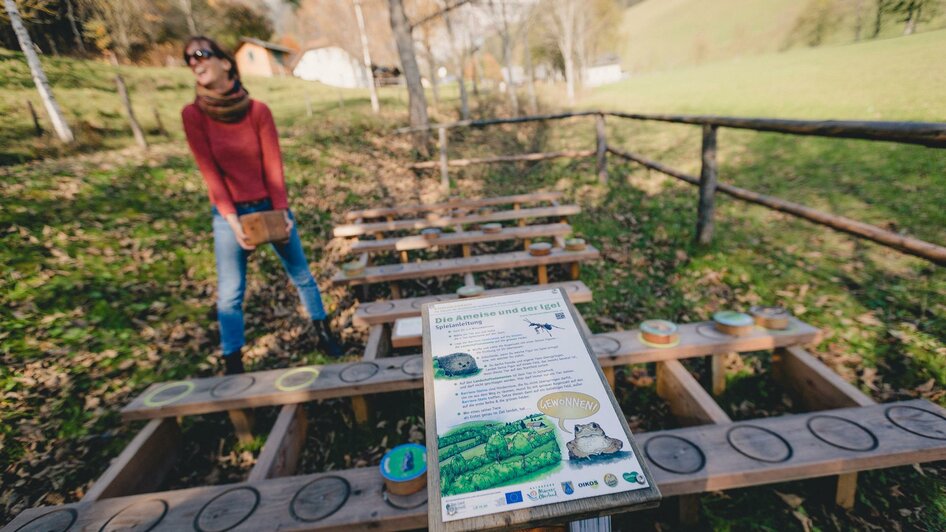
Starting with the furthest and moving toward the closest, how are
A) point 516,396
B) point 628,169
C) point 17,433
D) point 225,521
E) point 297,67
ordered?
point 297,67
point 628,169
point 17,433
point 225,521
point 516,396

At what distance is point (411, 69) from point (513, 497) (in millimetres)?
10082

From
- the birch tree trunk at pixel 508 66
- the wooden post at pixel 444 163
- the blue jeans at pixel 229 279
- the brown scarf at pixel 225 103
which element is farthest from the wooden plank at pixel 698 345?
the birch tree trunk at pixel 508 66

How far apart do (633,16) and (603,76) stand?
13179 millimetres

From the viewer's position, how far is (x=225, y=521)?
1603mm

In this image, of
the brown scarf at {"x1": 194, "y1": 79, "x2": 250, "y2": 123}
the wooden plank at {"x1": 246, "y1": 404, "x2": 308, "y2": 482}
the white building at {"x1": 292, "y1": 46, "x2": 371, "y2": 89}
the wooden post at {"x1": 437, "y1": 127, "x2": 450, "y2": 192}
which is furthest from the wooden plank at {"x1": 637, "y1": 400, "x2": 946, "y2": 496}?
the white building at {"x1": 292, "y1": 46, "x2": 371, "y2": 89}

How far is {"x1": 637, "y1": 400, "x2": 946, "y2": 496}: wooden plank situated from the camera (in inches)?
63.6

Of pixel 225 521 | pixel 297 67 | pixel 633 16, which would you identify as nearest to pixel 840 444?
pixel 225 521

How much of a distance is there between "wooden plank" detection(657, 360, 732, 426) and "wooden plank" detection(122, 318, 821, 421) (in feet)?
0.45

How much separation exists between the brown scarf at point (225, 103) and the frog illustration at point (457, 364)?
7.73ft

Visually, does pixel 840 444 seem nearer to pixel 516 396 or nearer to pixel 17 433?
pixel 516 396

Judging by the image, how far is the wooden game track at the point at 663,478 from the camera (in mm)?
1585

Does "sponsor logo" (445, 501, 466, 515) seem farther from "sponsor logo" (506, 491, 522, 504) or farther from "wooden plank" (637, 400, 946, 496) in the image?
"wooden plank" (637, 400, 946, 496)

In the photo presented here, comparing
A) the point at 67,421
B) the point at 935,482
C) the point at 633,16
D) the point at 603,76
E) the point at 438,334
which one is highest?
the point at 633,16

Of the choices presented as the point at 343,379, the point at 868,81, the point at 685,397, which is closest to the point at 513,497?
the point at 343,379
